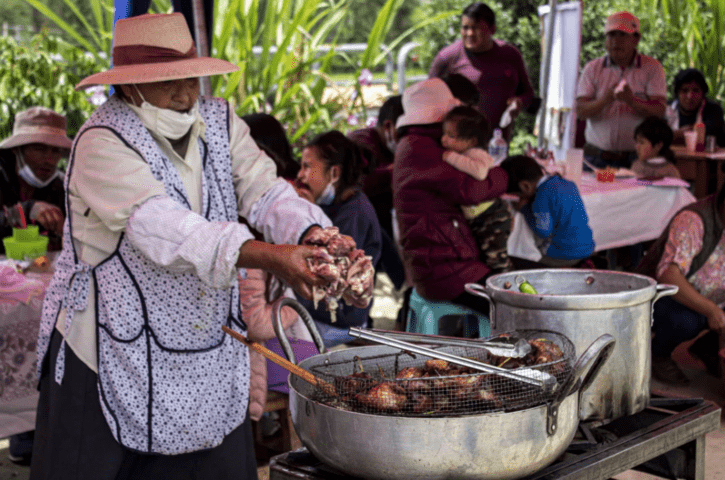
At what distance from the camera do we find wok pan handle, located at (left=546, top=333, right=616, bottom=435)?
5.16 ft

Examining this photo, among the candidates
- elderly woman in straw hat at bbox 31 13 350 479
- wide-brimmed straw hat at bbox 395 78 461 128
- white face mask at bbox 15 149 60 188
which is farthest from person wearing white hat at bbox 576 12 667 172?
elderly woman in straw hat at bbox 31 13 350 479

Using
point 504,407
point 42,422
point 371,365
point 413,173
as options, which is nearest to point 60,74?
point 413,173

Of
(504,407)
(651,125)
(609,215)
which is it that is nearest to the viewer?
(504,407)

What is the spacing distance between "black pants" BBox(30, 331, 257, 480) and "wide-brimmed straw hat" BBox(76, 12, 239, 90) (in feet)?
2.29

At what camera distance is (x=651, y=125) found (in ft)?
19.0

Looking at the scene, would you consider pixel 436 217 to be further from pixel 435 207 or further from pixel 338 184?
pixel 338 184

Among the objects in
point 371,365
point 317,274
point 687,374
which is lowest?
point 687,374

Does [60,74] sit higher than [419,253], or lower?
higher

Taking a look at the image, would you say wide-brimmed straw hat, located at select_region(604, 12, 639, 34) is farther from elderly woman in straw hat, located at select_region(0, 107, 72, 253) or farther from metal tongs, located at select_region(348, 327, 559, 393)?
metal tongs, located at select_region(348, 327, 559, 393)

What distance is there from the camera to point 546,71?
6.26 m

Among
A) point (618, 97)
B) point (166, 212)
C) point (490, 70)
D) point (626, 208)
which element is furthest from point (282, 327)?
point (618, 97)

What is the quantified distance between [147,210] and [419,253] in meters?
2.11

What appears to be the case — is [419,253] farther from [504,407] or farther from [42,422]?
[504,407]

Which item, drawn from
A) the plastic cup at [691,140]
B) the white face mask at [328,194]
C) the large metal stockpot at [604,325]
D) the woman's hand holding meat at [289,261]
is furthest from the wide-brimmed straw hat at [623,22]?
the woman's hand holding meat at [289,261]
